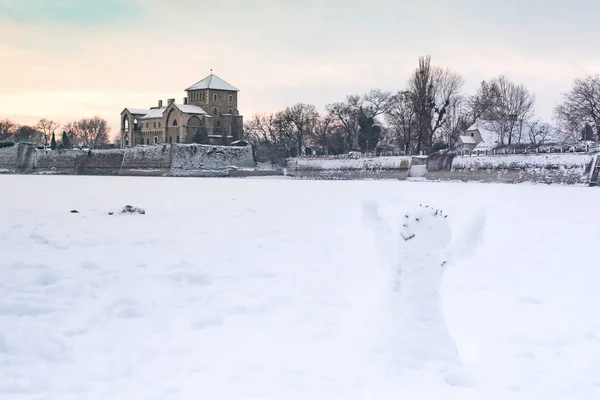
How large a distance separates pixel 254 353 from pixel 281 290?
1531 millimetres

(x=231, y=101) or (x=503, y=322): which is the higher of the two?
(x=231, y=101)

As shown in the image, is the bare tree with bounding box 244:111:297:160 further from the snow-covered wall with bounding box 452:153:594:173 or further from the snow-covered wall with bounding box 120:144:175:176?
the snow-covered wall with bounding box 452:153:594:173

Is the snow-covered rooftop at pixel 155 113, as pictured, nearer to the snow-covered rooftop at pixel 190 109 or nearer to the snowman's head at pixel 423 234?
the snow-covered rooftop at pixel 190 109

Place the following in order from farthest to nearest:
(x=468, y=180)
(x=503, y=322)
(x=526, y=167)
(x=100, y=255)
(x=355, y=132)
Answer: (x=355, y=132), (x=468, y=180), (x=526, y=167), (x=100, y=255), (x=503, y=322)

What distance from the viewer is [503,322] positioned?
17.5ft

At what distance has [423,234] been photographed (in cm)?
544

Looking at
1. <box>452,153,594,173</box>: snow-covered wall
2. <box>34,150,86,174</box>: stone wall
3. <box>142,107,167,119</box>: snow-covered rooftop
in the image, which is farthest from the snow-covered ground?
<box>142,107,167,119</box>: snow-covered rooftop

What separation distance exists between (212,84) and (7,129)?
114 feet

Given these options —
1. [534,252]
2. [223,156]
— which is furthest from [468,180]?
[534,252]

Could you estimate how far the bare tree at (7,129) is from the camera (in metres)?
81.9

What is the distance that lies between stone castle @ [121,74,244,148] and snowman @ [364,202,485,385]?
5751 centimetres

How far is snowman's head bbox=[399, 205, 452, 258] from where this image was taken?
17.7 ft

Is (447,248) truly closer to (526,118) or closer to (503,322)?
(503,322)

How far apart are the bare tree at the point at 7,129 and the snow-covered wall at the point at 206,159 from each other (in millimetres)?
37963
